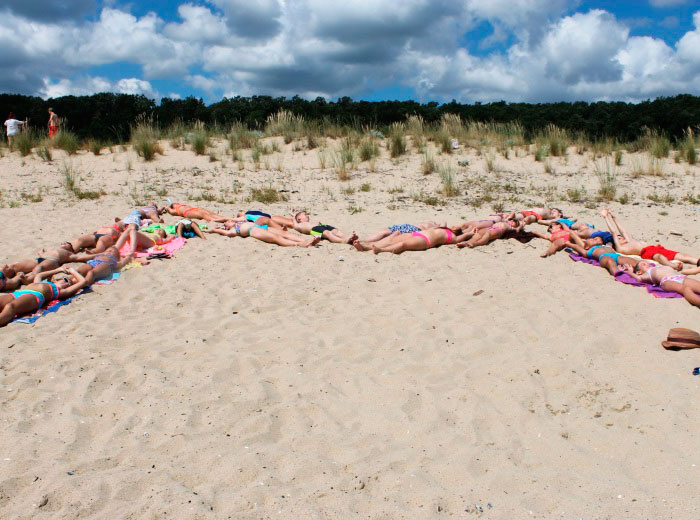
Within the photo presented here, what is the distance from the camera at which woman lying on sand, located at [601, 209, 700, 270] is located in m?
6.36

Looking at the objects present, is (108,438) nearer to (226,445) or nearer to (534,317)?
(226,445)

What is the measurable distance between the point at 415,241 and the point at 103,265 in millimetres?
3997

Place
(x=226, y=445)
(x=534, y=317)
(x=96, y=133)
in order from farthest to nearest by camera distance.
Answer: (x=96, y=133)
(x=534, y=317)
(x=226, y=445)

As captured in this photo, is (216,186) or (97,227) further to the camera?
(216,186)

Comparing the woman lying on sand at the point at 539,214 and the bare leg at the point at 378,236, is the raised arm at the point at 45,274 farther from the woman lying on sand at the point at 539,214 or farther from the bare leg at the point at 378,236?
the woman lying on sand at the point at 539,214

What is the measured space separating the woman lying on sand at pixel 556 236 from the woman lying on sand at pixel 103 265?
18.3ft

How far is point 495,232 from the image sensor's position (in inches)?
300

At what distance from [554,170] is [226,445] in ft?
38.1

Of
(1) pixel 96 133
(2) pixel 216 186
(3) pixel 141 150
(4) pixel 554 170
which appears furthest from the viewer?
(1) pixel 96 133

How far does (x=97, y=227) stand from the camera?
839 centimetres

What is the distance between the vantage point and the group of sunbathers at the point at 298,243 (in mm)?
5566

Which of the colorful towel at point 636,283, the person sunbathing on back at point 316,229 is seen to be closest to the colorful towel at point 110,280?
the person sunbathing on back at point 316,229

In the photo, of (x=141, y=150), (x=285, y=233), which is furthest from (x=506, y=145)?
(x=141, y=150)

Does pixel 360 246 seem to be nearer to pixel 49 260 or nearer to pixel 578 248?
pixel 578 248
